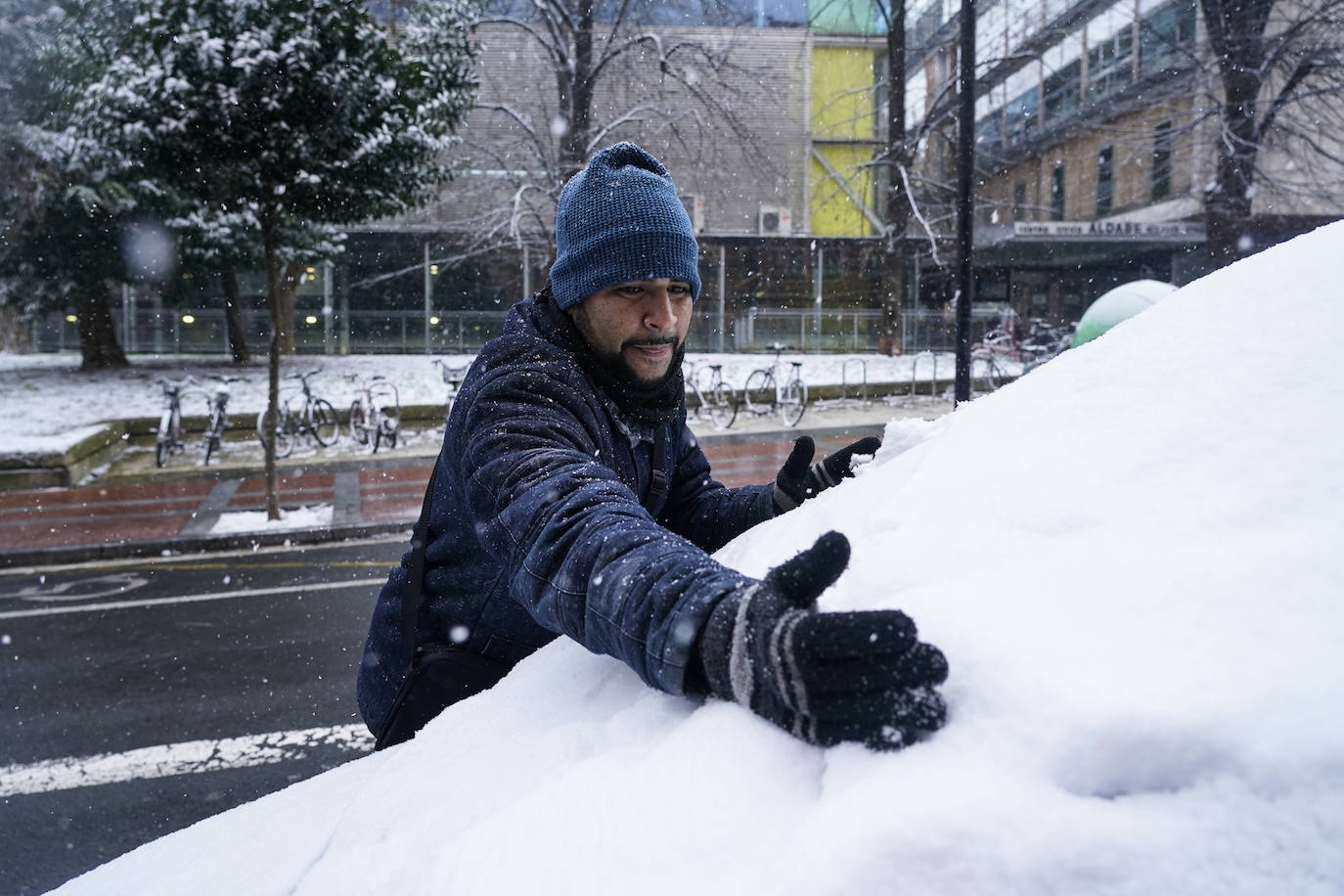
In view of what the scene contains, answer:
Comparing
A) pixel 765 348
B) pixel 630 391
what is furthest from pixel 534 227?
pixel 630 391

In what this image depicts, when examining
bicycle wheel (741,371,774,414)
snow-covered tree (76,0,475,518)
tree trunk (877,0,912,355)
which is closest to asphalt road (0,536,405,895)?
snow-covered tree (76,0,475,518)

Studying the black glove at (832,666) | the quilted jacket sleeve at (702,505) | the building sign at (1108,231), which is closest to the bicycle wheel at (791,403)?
the building sign at (1108,231)

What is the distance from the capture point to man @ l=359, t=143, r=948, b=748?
2.81ft

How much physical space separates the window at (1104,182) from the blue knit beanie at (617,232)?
29468 millimetres

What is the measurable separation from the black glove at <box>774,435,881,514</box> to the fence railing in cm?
2006

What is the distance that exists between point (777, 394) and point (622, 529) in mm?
14885

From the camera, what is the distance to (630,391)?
5.91 feet

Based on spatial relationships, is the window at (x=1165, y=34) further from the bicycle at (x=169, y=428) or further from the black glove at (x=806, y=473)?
the black glove at (x=806, y=473)

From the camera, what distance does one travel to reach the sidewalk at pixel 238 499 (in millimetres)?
8391

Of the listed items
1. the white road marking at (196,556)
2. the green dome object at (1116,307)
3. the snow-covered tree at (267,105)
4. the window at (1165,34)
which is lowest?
the white road marking at (196,556)

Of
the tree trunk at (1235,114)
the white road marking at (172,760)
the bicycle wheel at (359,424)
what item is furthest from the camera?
the tree trunk at (1235,114)

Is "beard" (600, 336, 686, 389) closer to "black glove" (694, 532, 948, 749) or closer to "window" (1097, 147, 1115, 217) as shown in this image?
"black glove" (694, 532, 948, 749)

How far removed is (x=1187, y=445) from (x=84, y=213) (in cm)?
1848

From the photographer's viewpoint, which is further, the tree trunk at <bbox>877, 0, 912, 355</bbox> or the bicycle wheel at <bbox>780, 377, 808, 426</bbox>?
the tree trunk at <bbox>877, 0, 912, 355</bbox>
